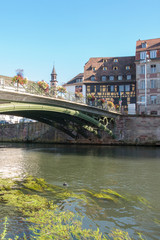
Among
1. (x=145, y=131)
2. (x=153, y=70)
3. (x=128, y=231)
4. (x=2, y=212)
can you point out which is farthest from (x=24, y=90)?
(x=153, y=70)

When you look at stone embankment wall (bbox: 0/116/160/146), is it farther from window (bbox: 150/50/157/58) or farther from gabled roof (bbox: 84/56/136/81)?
gabled roof (bbox: 84/56/136/81)

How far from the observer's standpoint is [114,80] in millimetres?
52812

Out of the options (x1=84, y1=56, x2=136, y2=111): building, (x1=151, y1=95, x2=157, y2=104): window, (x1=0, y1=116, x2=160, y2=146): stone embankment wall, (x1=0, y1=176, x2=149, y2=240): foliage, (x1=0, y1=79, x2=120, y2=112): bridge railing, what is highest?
(x1=84, y1=56, x2=136, y2=111): building

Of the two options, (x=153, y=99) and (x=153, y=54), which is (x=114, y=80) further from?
(x=153, y=99)

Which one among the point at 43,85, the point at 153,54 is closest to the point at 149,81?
the point at 153,54

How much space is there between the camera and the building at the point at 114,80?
51906mm

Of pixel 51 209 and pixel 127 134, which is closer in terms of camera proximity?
pixel 51 209

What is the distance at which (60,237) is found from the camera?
4883 millimetres

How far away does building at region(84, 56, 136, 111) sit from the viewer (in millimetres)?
51906

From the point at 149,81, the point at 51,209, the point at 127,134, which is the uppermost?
the point at 149,81

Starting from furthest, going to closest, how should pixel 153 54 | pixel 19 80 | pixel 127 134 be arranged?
pixel 153 54, pixel 127 134, pixel 19 80

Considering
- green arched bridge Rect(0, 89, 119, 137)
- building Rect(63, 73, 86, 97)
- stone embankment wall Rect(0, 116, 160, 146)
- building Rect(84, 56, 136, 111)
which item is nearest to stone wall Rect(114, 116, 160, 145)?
stone embankment wall Rect(0, 116, 160, 146)

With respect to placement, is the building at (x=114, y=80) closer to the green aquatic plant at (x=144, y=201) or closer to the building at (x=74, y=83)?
the building at (x=74, y=83)

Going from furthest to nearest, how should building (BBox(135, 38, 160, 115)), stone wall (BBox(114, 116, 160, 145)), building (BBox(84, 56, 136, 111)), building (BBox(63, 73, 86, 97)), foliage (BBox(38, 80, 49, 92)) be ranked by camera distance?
building (BBox(63, 73, 86, 97)), building (BBox(84, 56, 136, 111)), building (BBox(135, 38, 160, 115)), stone wall (BBox(114, 116, 160, 145)), foliage (BBox(38, 80, 49, 92))
